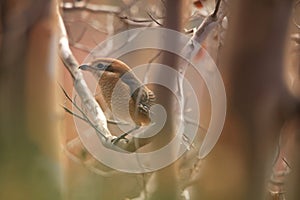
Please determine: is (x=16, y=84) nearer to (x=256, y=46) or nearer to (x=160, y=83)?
(x=160, y=83)

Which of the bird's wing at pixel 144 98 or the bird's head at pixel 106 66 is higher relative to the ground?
the bird's head at pixel 106 66

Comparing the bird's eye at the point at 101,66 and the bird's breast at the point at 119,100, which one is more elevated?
the bird's eye at the point at 101,66

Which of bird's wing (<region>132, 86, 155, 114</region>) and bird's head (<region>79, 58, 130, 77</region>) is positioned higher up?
bird's head (<region>79, 58, 130, 77</region>)

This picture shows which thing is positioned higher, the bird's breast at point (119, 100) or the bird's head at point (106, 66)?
the bird's head at point (106, 66)

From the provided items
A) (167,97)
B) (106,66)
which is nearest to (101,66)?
(106,66)

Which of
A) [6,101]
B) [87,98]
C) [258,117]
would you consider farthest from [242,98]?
[6,101]

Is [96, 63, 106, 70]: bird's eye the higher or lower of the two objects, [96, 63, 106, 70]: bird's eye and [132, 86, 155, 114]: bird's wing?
the higher
